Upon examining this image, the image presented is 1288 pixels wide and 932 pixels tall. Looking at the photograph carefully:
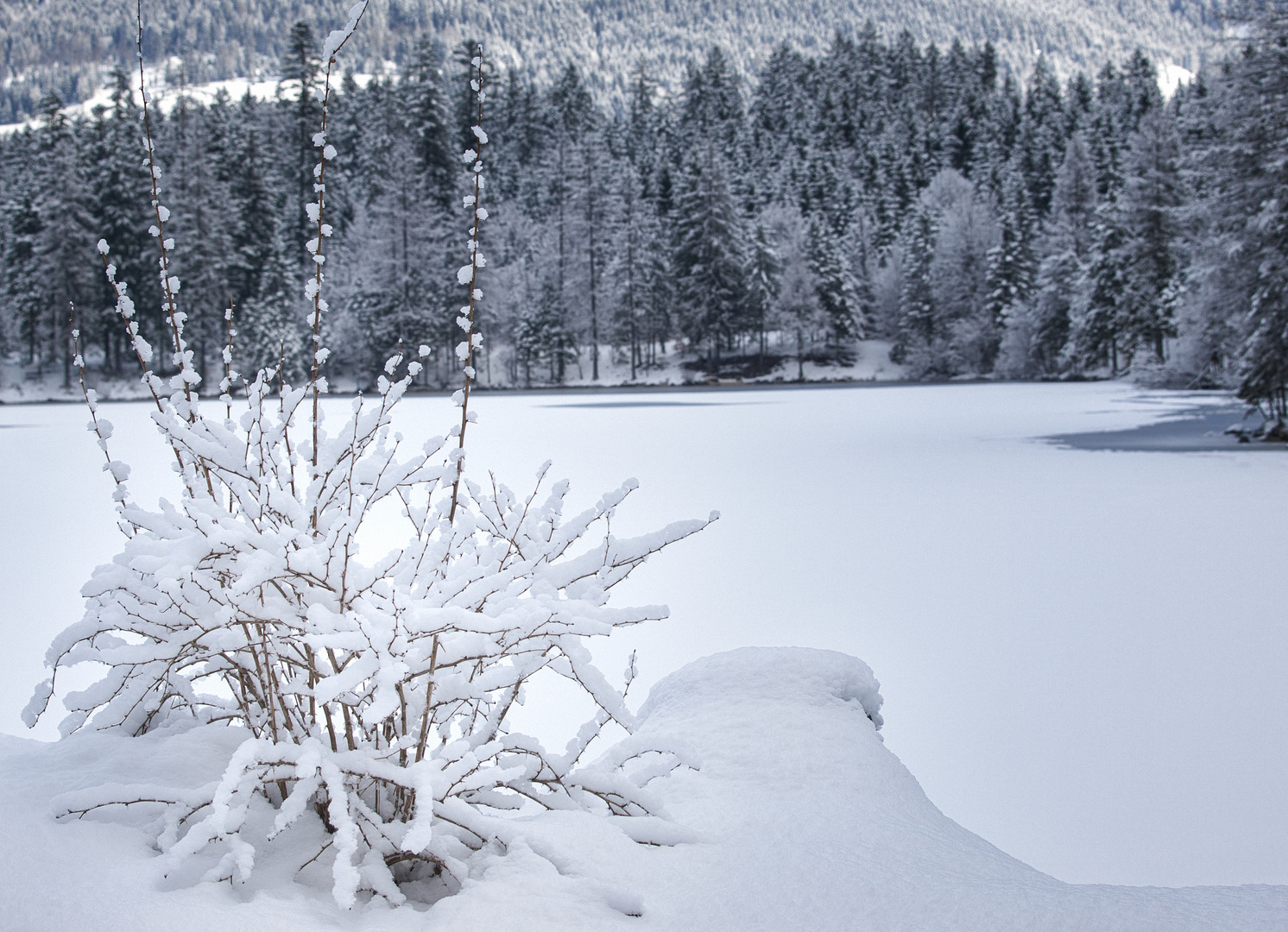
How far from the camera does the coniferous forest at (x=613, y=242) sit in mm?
35719

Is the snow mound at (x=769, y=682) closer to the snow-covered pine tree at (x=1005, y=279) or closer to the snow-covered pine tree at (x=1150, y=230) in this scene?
the snow-covered pine tree at (x=1150, y=230)

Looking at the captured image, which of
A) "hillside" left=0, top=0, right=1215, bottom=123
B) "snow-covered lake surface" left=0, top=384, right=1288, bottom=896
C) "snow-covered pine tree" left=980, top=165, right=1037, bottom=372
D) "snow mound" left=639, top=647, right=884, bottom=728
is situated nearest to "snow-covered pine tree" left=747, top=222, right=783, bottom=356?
"snow-covered pine tree" left=980, top=165, right=1037, bottom=372

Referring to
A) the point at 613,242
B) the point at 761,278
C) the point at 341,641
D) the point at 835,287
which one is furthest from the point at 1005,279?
the point at 341,641

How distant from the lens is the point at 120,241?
3803cm

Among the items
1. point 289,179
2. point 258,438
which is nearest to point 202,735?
point 258,438

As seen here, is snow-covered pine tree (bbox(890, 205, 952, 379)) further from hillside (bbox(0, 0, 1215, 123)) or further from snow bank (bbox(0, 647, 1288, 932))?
hillside (bbox(0, 0, 1215, 123))

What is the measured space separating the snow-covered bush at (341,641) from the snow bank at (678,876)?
0.06m

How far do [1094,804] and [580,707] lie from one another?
6.15ft

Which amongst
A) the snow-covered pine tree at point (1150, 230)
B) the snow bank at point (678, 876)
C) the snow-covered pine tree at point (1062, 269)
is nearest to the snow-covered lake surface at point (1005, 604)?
the snow bank at point (678, 876)

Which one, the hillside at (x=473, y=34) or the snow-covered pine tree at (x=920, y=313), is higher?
the hillside at (x=473, y=34)

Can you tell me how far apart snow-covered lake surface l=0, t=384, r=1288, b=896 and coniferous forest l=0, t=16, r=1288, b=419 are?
16.0 m

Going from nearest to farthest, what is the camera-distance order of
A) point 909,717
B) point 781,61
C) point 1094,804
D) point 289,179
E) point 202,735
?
point 202,735 < point 1094,804 < point 909,717 < point 289,179 < point 781,61

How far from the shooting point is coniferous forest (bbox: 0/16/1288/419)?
35.7 meters

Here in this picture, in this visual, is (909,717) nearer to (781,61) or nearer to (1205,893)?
(1205,893)
